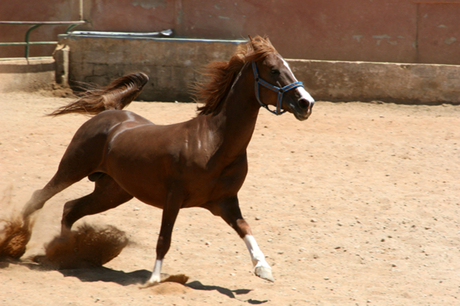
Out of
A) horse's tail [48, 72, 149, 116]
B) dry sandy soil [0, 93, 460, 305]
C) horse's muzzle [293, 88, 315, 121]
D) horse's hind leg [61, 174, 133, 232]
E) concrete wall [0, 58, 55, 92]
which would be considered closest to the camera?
horse's muzzle [293, 88, 315, 121]

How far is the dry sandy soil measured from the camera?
404 cm

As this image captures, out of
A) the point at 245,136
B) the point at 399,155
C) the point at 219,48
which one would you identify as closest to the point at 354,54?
the point at 219,48

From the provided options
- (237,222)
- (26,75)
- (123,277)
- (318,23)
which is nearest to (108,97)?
(123,277)

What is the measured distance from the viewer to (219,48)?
36.7ft

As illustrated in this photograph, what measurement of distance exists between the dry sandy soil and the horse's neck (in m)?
1.14

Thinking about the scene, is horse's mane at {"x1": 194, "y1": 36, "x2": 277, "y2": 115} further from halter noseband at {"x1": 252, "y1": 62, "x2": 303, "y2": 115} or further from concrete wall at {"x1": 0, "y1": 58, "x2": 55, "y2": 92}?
concrete wall at {"x1": 0, "y1": 58, "x2": 55, "y2": 92}

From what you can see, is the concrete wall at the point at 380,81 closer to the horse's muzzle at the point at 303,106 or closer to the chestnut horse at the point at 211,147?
the chestnut horse at the point at 211,147

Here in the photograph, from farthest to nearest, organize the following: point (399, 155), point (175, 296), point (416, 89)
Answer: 1. point (416, 89)
2. point (399, 155)
3. point (175, 296)

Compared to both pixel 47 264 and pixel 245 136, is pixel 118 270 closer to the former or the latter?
pixel 47 264

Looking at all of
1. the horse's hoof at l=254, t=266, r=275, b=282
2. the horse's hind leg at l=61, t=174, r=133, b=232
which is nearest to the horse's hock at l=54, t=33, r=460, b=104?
the horse's hind leg at l=61, t=174, r=133, b=232

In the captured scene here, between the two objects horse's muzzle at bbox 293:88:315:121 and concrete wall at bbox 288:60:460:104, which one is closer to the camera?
horse's muzzle at bbox 293:88:315:121

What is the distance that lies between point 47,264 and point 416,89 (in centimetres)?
866

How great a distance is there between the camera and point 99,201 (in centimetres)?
490

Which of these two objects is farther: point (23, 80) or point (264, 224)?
point (23, 80)
